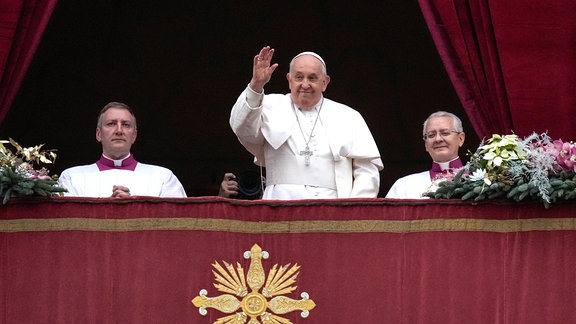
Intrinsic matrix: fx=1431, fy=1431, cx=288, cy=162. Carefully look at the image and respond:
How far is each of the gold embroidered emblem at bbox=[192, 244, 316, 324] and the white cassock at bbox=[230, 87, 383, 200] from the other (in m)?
0.81

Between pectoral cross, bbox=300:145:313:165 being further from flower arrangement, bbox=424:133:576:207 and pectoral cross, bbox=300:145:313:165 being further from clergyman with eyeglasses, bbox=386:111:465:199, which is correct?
flower arrangement, bbox=424:133:576:207

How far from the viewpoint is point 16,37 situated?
755cm

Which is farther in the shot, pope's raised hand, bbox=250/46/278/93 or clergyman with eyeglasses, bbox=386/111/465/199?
clergyman with eyeglasses, bbox=386/111/465/199

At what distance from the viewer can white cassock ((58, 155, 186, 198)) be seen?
8117 millimetres

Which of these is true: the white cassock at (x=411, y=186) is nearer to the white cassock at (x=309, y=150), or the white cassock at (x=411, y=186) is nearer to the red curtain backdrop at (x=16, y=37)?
the white cassock at (x=309, y=150)

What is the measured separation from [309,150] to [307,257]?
3.32 ft

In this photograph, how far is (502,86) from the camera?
302 inches

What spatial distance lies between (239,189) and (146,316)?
4.25ft

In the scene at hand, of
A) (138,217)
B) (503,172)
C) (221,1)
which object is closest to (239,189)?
(138,217)

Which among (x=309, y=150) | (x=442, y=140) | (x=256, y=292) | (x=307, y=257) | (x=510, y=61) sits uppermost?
(x=510, y=61)

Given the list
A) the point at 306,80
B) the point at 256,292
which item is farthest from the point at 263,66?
the point at 256,292

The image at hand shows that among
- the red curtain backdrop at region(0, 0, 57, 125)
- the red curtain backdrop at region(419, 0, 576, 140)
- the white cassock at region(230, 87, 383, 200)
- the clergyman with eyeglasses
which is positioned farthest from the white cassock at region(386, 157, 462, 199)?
the red curtain backdrop at region(0, 0, 57, 125)

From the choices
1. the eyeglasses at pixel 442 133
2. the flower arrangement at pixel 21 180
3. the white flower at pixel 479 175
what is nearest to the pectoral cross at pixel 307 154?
the eyeglasses at pixel 442 133

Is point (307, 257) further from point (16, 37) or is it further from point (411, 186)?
point (16, 37)
